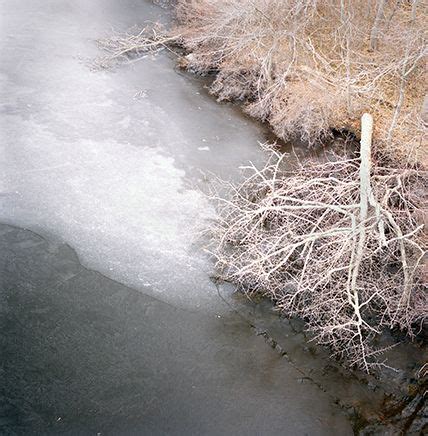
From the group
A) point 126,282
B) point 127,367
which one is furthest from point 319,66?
point 127,367

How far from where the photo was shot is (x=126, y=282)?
31.1 ft

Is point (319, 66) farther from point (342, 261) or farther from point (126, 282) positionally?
point (126, 282)

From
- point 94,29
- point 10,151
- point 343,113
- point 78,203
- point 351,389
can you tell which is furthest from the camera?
point 94,29

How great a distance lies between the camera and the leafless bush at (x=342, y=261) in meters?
8.53

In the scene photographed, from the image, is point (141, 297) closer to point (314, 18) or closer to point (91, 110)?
point (91, 110)

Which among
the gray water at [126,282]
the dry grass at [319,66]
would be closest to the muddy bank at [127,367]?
the gray water at [126,282]

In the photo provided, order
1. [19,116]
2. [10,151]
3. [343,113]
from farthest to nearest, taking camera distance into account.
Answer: [343,113]
[19,116]
[10,151]

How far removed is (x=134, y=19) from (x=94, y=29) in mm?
1578

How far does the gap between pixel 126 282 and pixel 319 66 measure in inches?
328

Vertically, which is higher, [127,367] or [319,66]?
[319,66]

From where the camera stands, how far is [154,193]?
11219mm

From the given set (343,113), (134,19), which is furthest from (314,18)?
(134,19)

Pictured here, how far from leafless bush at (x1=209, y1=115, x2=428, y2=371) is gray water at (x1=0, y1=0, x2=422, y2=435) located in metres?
0.49

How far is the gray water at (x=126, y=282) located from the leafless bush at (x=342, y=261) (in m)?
0.49
